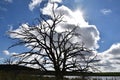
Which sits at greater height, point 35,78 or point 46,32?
point 46,32

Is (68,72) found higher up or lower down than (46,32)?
→ lower down

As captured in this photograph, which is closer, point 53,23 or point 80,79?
point 53,23

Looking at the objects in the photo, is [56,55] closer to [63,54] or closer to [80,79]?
[63,54]

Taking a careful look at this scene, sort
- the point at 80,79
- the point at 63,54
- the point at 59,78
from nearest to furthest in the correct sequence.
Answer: the point at 59,78 → the point at 63,54 → the point at 80,79

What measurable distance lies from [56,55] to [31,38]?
2.85 meters

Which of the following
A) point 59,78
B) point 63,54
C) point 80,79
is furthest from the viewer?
point 80,79

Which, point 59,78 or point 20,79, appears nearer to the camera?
point 59,78

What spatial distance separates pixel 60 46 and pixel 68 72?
251 cm

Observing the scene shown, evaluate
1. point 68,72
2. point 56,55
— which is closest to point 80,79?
point 68,72

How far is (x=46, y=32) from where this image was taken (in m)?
26.3

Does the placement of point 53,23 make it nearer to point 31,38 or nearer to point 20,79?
point 31,38

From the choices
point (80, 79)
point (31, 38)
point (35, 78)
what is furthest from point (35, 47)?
point (80, 79)

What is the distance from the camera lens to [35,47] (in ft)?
86.4

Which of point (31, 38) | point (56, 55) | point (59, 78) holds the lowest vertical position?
point (59, 78)
